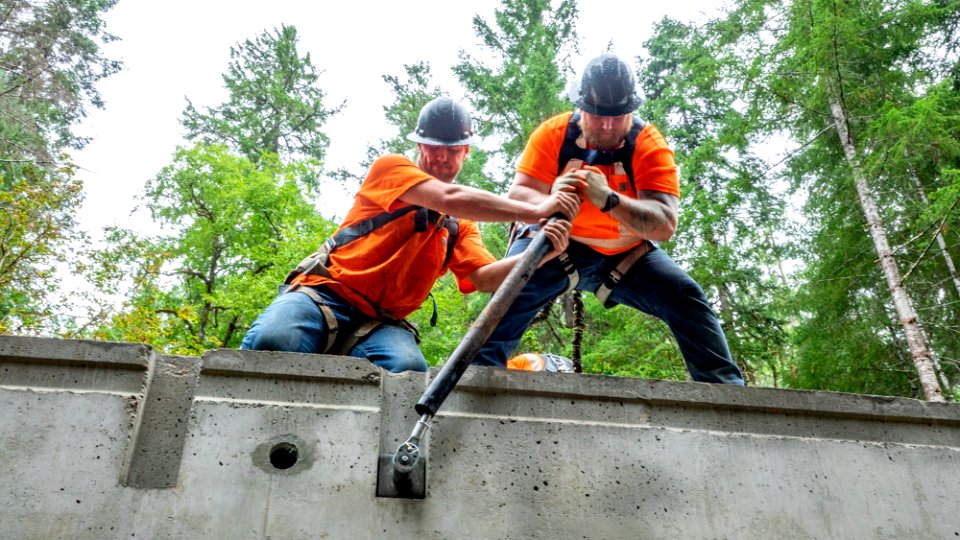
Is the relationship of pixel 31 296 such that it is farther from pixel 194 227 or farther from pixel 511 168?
pixel 511 168

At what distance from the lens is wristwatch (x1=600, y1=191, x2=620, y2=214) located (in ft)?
10.6

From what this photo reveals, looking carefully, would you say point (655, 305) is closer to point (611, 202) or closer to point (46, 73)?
point (611, 202)

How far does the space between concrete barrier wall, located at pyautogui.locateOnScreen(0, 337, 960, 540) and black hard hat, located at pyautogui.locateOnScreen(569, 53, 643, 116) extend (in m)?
1.49

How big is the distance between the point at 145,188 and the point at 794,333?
1530 centimetres

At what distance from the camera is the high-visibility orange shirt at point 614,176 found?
3502mm

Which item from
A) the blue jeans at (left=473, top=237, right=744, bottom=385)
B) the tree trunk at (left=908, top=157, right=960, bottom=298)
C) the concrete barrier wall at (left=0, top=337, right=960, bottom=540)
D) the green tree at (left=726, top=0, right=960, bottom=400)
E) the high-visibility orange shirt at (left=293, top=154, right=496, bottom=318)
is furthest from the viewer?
the green tree at (left=726, top=0, right=960, bottom=400)

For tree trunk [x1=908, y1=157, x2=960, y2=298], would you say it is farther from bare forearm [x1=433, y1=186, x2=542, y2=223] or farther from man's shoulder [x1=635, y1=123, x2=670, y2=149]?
bare forearm [x1=433, y1=186, x2=542, y2=223]

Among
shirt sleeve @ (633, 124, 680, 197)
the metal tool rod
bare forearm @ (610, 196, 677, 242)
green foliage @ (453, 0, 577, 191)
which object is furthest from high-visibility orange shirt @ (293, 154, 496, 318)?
green foliage @ (453, 0, 577, 191)

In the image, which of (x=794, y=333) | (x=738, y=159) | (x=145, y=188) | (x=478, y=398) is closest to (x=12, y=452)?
(x=478, y=398)

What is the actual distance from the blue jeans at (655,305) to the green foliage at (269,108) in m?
16.7

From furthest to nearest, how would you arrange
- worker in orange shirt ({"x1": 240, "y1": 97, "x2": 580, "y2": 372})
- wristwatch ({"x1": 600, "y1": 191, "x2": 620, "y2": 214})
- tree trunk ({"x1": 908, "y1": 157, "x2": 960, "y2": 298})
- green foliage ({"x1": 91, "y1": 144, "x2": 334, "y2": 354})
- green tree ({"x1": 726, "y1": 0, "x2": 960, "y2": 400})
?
green foliage ({"x1": 91, "y1": 144, "x2": 334, "y2": 354}) → green tree ({"x1": 726, "y1": 0, "x2": 960, "y2": 400}) → tree trunk ({"x1": 908, "y1": 157, "x2": 960, "y2": 298}) → wristwatch ({"x1": 600, "y1": 191, "x2": 620, "y2": 214}) → worker in orange shirt ({"x1": 240, "y1": 97, "x2": 580, "y2": 372})

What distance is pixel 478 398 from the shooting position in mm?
2541

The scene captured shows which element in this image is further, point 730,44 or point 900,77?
point 730,44

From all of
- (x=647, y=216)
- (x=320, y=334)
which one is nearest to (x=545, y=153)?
(x=647, y=216)
